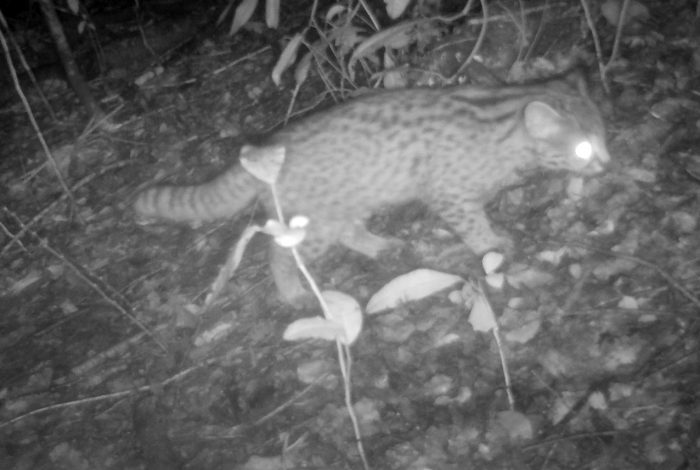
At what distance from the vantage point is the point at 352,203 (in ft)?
12.5

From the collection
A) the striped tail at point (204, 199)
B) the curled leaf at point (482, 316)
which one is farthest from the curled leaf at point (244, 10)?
the curled leaf at point (482, 316)

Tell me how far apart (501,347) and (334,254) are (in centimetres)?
138

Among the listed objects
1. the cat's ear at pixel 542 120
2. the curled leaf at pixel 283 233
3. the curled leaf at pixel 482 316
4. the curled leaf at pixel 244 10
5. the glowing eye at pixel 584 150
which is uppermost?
the curled leaf at pixel 244 10

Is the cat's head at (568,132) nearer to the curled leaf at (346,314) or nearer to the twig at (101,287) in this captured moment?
the curled leaf at (346,314)

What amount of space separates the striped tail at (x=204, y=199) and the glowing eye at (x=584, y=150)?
2010 millimetres

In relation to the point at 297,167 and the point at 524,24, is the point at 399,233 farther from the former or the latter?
the point at 524,24

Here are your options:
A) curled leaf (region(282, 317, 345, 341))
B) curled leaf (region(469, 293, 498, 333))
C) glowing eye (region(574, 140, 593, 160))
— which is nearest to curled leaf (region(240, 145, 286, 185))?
curled leaf (region(282, 317, 345, 341))

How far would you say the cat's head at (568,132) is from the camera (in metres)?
3.50

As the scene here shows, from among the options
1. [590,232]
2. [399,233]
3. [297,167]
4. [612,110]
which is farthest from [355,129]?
[612,110]

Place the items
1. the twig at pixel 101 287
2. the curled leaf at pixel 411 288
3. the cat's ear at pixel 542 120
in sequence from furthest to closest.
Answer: the twig at pixel 101 287
the cat's ear at pixel 542 120
the curled leaf at pixel 411 288

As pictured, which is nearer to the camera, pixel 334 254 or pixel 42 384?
pixel 42 384

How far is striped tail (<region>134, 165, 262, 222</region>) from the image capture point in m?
3.80

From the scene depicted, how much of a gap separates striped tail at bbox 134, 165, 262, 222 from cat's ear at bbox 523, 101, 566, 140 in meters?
1.76

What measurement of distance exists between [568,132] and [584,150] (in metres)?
0.15
